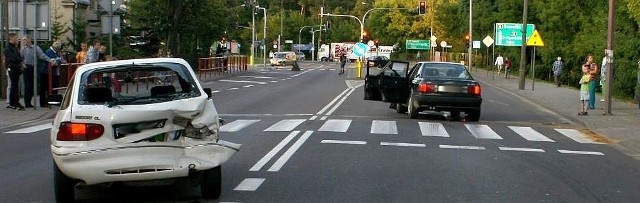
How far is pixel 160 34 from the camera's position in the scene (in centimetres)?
4619

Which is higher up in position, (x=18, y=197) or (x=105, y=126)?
(x=105, y=126)

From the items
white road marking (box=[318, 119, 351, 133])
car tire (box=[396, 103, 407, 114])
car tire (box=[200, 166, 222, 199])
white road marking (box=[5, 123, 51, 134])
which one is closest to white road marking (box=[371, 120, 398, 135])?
white road marking (box=[318, 119, 351, 133])

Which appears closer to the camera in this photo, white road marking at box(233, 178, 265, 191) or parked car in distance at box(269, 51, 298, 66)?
white road marking at box(233, 178, 265, 191)

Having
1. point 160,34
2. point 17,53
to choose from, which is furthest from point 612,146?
point 160,34

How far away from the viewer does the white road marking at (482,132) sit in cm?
1744

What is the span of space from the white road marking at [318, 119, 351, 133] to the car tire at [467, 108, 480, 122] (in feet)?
10.2

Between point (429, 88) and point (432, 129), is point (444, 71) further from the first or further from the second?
point (432, 129)

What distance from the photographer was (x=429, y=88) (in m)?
20.8

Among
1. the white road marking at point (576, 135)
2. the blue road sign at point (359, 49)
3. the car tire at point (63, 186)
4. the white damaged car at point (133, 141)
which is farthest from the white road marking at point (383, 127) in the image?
the blue road sign at point (359, 49)

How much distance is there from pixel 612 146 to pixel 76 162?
36.7 ft

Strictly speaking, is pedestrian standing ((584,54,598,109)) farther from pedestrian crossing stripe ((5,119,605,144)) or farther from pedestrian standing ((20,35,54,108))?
pedestrian standing ((20,35,54,108))

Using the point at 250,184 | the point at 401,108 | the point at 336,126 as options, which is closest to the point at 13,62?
the point at 336,126

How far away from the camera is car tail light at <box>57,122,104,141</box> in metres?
8.40

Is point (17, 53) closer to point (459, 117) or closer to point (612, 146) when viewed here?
point (459, 117)
